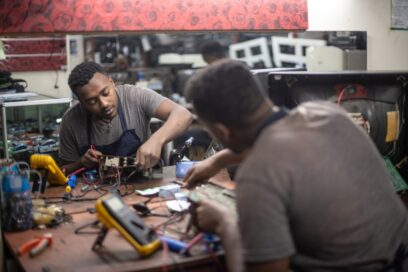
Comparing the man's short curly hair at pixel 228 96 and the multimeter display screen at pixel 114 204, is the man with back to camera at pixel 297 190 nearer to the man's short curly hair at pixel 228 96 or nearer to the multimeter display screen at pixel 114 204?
the man's short curly hair at pixel 228 96

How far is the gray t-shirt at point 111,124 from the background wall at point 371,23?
1.40 meters

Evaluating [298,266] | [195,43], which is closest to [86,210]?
[298,266]

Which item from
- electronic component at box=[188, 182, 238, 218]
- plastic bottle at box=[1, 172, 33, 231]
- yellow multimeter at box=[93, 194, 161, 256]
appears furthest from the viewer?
electronic component at box=[188, 182, 238, 218]

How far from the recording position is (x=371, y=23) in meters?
3.39

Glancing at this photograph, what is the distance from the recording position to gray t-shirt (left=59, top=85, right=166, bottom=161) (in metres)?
2.54

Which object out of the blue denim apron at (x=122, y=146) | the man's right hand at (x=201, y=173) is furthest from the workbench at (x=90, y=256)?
the blue denim apron at (x=122, y=146)

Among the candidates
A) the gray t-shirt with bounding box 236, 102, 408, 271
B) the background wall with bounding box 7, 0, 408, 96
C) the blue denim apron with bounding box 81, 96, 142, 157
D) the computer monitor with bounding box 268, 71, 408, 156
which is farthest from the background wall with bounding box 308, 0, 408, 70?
the gray t-shirt with bounding box 236, 102, 408, 271

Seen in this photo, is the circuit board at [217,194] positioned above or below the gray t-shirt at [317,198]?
below

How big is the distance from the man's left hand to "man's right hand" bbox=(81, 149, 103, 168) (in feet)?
0.71

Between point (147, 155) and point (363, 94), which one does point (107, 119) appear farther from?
point (363, 94)

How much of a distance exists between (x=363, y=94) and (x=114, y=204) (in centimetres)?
116

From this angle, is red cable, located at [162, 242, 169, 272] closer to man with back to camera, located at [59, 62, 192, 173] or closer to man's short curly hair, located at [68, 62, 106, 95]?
man with back to camera, located at [59, 62, 192, 173]

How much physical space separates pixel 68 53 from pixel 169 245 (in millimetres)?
4117

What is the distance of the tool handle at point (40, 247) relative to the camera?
153 centimetres
